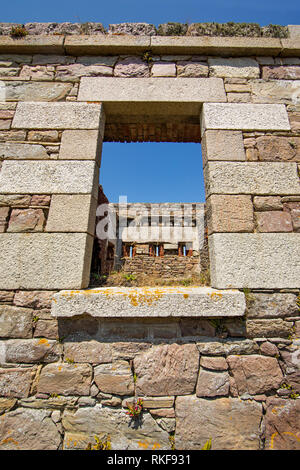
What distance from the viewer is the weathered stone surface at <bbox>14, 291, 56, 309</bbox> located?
1.88m

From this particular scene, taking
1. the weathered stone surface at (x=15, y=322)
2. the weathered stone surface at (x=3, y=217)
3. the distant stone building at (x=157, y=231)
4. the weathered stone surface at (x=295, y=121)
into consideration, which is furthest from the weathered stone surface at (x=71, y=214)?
the distant stone building at (x=157, y=231)

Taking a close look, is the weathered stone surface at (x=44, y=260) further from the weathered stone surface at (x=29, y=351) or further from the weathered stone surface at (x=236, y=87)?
the weathered stone surface at (x=236, y=87)

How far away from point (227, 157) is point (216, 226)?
818 mm

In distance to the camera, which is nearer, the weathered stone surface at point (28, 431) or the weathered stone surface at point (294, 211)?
the weathered stone surface at point (28, 431)

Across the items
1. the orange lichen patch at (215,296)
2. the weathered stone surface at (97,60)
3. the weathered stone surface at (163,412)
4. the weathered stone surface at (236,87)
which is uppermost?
the weathered stone surface at (97,60)

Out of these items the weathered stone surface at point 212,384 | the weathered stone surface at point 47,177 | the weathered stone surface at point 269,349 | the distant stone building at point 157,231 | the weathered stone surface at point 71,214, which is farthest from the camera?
the distant stone building at point 157,231

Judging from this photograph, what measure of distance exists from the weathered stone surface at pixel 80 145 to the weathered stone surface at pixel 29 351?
A: 1.84 m

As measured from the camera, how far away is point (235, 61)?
8.50ft

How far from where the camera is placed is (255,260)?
1973 millimetres

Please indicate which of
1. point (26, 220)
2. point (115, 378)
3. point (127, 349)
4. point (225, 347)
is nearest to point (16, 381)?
point (115, 378)

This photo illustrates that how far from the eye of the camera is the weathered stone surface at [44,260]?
1.92 metres

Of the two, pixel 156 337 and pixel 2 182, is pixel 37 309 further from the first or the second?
pixel 2 182

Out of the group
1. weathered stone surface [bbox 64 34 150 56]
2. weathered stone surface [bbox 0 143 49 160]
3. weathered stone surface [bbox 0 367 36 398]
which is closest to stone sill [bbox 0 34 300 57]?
weathered stone surface [bbox 64 34 150 56]

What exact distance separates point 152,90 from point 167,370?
9.74 ft
